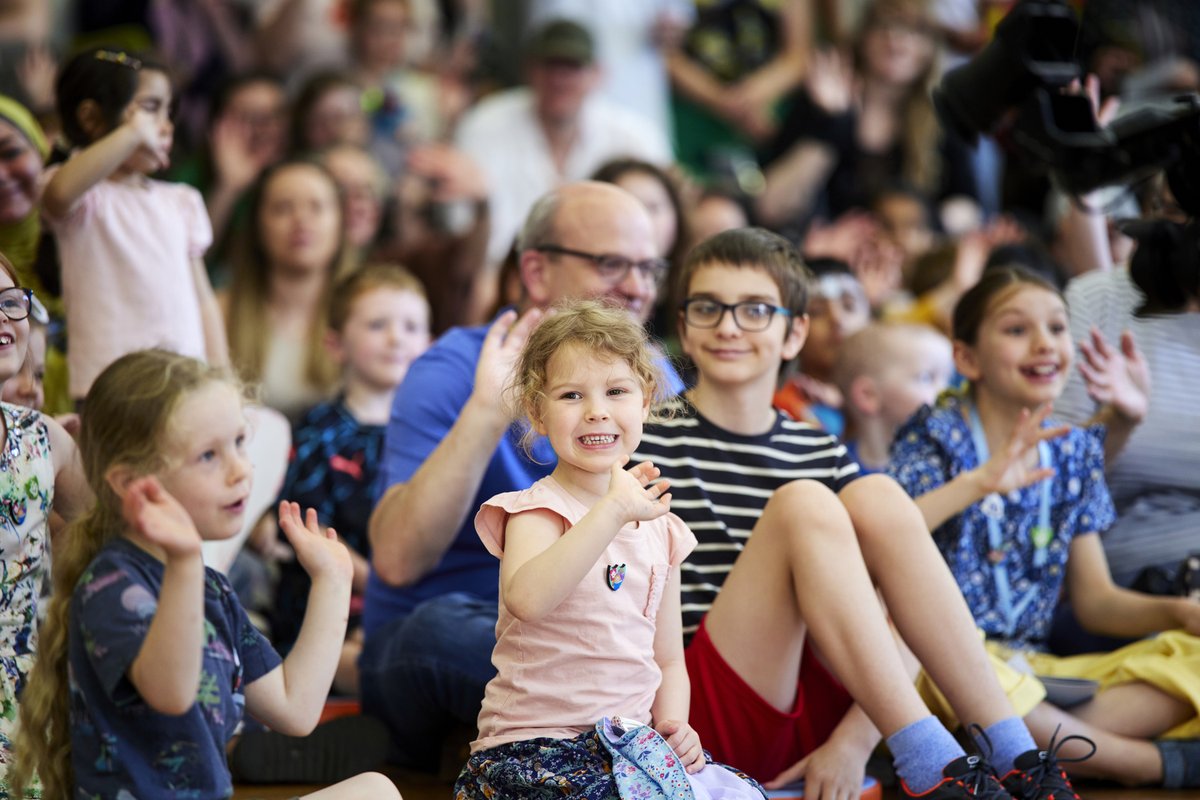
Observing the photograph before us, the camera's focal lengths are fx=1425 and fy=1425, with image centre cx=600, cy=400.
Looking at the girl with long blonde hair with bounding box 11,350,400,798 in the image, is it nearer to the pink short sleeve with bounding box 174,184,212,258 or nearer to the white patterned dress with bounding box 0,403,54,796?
the white patterned dress with bounding box 0,403,54,796

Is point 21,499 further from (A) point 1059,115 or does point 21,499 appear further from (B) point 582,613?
(A) point 1059,115

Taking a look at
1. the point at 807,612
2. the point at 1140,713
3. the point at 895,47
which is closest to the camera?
the point at 807,612

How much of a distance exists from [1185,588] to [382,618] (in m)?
1.51

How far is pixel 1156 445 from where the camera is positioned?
2.94 meters

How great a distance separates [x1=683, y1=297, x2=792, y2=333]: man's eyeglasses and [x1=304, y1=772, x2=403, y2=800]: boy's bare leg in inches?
37.0

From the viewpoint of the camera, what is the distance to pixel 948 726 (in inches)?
94.0

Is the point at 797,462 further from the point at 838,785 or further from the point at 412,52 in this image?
the point at 412,52

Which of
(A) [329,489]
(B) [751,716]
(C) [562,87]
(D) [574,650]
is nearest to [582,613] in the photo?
(D) [574,650]

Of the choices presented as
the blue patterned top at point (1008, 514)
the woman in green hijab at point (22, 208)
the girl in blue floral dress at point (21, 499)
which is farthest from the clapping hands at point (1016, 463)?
the woman in green hijab at point (22, 208)

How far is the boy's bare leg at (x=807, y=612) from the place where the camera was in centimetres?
209

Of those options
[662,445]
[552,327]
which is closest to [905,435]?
[662,445]

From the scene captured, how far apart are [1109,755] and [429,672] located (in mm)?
1179

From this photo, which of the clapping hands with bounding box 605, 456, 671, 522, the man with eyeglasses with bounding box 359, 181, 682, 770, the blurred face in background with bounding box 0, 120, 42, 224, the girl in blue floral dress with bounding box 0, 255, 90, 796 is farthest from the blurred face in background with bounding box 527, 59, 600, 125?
the clapping hands with bounding box 605, 456, 671, 522

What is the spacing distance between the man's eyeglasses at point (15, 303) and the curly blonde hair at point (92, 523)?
0.28 metres
